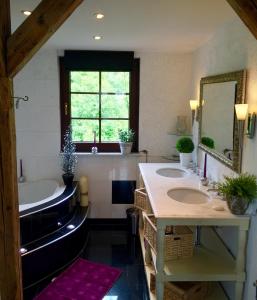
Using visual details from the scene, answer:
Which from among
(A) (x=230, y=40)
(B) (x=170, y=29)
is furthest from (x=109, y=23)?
(A) (x=230, y=40)

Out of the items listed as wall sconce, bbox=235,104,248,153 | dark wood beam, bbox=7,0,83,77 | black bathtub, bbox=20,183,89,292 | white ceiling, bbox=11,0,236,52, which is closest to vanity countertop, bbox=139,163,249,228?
wall sconce, bbox=235,104,248,153

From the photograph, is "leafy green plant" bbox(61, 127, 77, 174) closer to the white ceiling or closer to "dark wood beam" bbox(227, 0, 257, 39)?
the white ceiling

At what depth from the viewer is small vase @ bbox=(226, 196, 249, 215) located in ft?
7.00

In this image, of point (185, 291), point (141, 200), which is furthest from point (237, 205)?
point (141, 200)

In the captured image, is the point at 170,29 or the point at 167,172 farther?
the point at 167,172

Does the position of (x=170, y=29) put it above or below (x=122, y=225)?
above

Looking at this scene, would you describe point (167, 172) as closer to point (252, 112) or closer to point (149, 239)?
point (149, 239)

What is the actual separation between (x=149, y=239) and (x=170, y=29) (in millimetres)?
1915

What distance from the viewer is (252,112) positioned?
218 centimetres

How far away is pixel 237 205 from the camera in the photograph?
216 centimetres

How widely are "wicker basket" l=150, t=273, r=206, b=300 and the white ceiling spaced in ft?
6.96

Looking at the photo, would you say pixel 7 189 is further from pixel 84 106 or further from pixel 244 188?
pixel 84 106

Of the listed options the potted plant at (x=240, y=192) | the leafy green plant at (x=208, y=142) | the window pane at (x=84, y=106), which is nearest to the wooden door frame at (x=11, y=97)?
the potted plant at (x=240, y=192)

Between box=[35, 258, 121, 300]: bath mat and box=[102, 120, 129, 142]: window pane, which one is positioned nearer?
box=[35, 258, 121, 300]: bath mat
